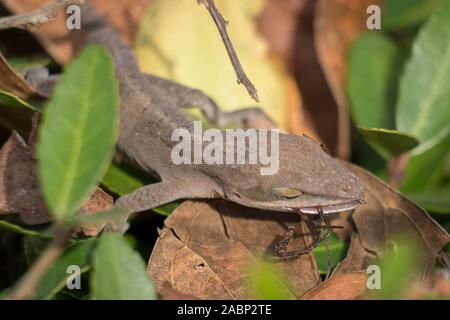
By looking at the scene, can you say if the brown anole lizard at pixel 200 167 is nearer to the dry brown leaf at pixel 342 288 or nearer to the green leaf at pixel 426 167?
the dry brown leaf at pixel 342 288

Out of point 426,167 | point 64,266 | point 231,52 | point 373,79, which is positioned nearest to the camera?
point 64,266

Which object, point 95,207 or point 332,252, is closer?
point 95,207

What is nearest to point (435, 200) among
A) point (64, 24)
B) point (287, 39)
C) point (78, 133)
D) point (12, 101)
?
point (287, 39)

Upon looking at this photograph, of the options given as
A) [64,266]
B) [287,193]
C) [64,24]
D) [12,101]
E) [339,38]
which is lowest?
[64,266]

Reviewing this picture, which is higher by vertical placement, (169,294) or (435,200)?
(435,200)

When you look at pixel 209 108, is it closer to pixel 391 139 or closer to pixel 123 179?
pixel 123 179

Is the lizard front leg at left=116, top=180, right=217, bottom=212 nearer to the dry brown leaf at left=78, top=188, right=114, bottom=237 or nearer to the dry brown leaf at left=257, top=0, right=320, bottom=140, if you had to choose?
the dry brown leaf at left=78, top=188, right=114, bottom=237

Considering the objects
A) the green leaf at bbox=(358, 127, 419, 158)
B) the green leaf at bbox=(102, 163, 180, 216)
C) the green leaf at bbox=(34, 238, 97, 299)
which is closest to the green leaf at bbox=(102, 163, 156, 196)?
the green leaf at bbox=(102, 163, 180, 216)
